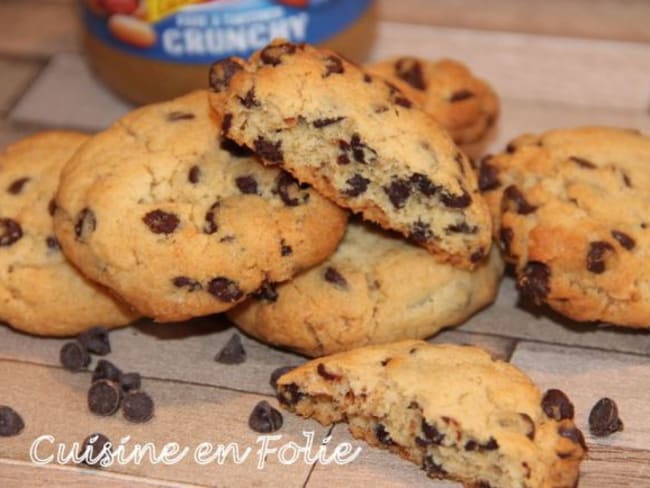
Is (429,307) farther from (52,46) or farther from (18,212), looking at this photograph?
(52,46)

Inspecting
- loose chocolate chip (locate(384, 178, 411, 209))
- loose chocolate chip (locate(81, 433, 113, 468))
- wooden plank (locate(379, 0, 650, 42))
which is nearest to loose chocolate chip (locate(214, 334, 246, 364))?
loose chocolate chip (locate(81, 433, 113, 468))

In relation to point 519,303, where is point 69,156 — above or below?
above

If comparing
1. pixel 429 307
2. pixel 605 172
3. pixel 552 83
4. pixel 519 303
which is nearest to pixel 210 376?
pixel 429 307

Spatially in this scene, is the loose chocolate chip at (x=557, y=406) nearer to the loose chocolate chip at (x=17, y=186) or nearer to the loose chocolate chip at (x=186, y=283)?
the loose chocolate chip at (x=186, y=283)

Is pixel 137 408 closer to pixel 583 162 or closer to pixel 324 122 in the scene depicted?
pixel 324 122

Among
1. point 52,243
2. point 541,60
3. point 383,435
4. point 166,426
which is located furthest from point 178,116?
point 541,60

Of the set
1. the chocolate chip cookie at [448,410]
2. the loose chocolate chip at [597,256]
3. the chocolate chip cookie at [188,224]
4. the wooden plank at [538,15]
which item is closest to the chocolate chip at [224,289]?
the chocolate chip cookie at [188,224]
